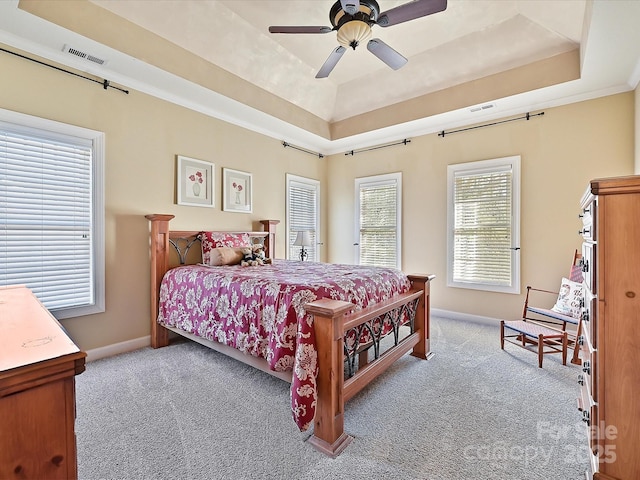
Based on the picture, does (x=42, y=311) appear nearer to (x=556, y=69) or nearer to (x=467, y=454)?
(x=467, y=454)

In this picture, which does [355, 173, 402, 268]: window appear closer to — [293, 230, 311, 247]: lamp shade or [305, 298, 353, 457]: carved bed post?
[293, 230, 311, 247]: lamp shade

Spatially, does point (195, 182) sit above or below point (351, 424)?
above

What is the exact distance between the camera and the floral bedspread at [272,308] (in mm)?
1738

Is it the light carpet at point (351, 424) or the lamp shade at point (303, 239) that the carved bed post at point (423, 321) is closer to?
the light carpet at point (351, 424)

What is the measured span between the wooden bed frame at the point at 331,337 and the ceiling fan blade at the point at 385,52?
206 cm

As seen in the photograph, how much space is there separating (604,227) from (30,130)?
13.1 feet

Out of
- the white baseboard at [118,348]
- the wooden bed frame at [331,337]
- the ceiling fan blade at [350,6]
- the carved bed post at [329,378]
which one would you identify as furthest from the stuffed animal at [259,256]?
the ceiling fan blade at [350,6]

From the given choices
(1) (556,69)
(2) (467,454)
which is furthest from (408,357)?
(1) (556,69)

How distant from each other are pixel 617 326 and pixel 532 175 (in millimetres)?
3122

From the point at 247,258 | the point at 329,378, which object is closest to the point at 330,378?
the point at 329,378

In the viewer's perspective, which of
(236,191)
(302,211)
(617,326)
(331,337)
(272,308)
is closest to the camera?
(617,326)

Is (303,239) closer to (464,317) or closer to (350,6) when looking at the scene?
(464,317)

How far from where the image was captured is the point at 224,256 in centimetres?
343

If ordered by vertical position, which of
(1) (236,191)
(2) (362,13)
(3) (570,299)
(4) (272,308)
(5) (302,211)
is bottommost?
(3) (570,299)
